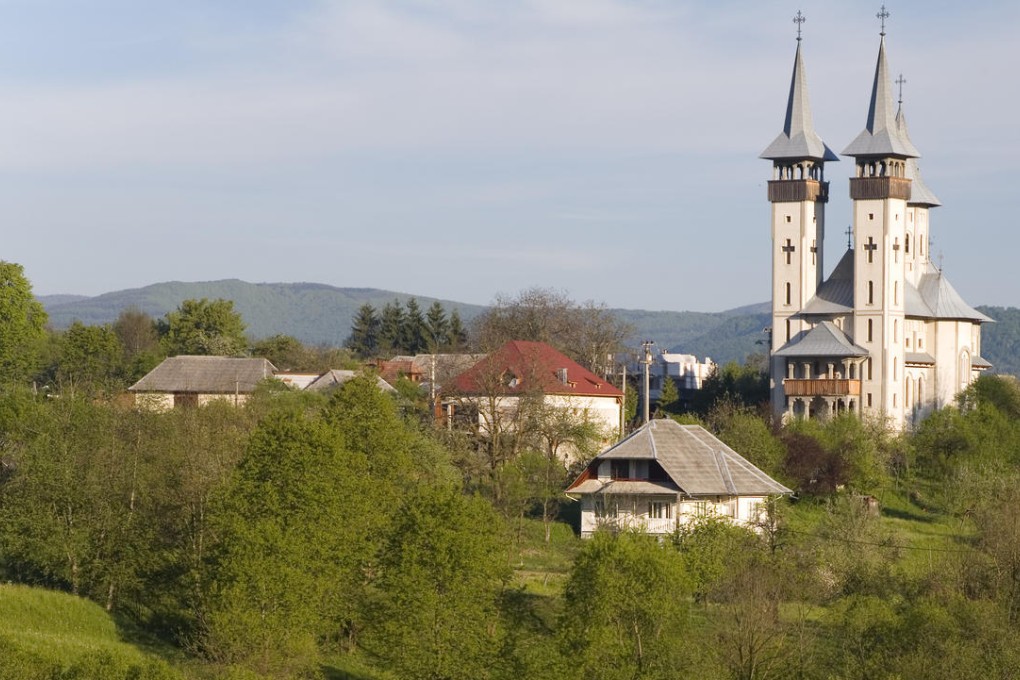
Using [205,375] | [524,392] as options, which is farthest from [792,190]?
[205,375]

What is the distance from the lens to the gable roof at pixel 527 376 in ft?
236

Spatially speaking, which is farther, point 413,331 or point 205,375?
point 413,331

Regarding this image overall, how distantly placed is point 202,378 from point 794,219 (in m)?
30.3

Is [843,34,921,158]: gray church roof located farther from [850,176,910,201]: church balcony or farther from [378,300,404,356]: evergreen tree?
[378,300,404,356]: evergreen tree

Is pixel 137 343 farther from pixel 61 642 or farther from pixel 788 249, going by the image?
pixel 61 642

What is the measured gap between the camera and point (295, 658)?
42219 millimetres

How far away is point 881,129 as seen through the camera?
83562 millimetres

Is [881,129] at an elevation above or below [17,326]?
above

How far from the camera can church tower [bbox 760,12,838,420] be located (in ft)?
277

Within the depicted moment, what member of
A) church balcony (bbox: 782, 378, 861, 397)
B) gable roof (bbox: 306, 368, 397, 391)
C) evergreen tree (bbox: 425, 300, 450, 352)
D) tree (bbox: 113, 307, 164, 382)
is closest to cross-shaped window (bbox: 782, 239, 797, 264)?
church balcony (bbox: 782, 378, 861, 397)

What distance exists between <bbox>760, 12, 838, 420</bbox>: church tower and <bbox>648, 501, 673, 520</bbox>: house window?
2415cm

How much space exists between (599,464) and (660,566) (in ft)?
65.0

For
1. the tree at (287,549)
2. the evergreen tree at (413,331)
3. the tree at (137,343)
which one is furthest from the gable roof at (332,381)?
the tree at (287,549)

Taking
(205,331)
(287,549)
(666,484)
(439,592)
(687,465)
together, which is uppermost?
(205,331)
